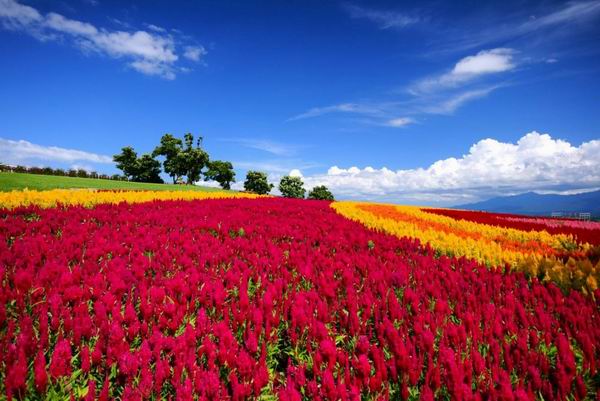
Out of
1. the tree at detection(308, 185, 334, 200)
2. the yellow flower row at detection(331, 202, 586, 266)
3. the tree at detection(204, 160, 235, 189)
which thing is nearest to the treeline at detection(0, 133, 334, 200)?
the tree at detection(204, 160, 235, 189)

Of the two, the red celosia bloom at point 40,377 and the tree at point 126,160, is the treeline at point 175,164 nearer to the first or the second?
the tree at point 126,160

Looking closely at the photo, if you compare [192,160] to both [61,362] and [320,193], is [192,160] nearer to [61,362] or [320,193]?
[320,193]

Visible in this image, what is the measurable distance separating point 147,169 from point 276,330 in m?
80.8

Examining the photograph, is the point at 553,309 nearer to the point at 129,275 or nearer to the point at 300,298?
the point at 300,298

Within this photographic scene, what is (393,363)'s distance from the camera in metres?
3.02

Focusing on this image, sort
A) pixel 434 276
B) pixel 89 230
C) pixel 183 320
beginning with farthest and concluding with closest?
pixel 89 230, pixel 434 276, pixel 183 320

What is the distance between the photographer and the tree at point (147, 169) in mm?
76312

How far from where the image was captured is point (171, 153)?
75062mm

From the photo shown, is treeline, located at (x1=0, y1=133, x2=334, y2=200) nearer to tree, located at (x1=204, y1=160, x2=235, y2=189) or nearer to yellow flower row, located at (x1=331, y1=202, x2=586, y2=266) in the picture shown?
tree, located at (x1=204, y1=160, x2=235, y2=189)

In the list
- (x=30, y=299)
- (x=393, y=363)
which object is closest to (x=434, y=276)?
(x=393, y=363)

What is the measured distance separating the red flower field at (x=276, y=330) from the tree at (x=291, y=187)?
8777cm

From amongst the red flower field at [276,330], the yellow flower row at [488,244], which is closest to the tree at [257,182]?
the yellow flower row at [488,244]

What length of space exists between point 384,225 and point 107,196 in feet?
40.4

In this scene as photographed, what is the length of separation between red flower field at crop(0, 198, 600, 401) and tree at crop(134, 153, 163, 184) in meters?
76.1
